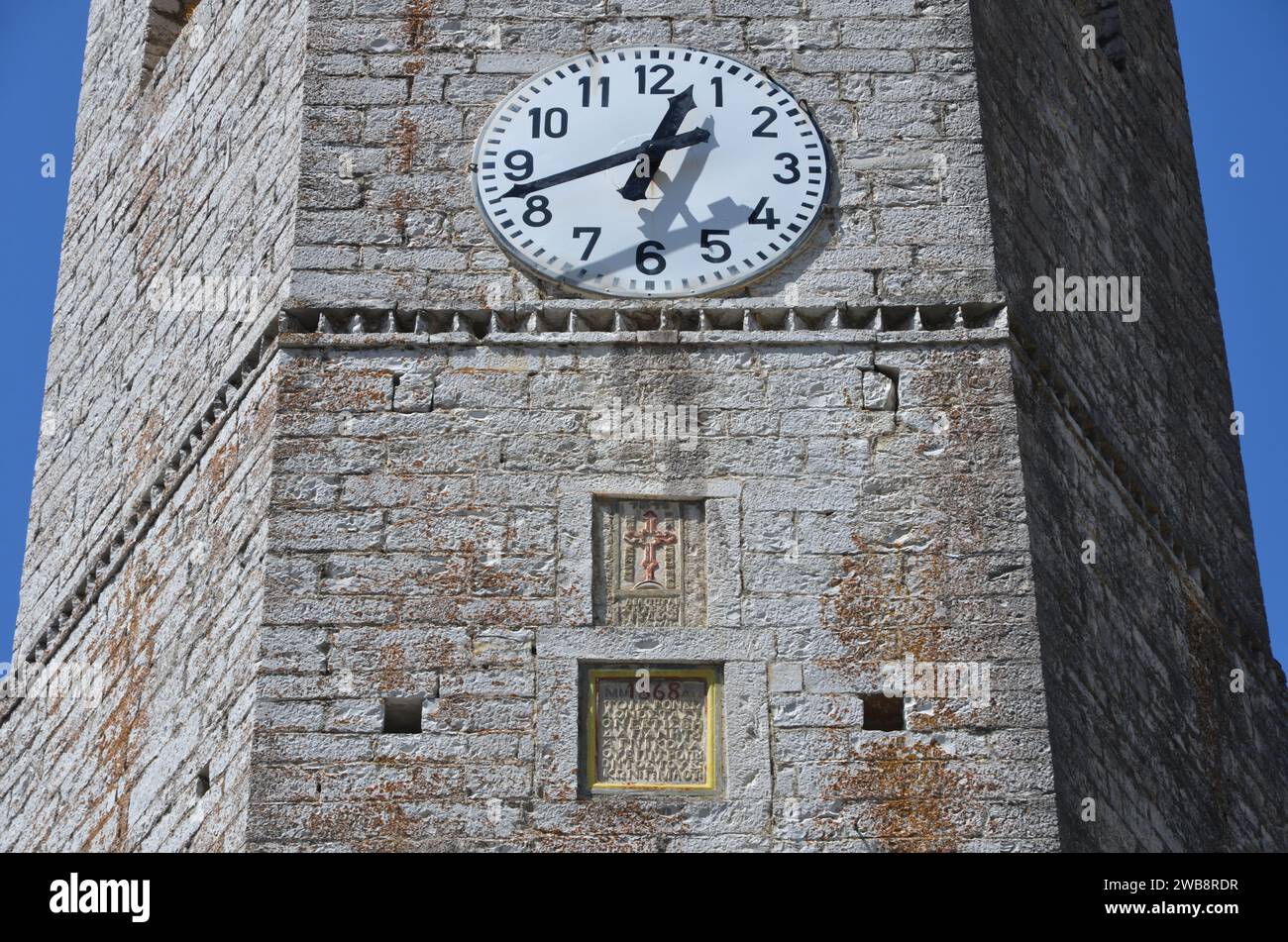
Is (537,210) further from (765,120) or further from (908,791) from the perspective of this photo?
(908,791)

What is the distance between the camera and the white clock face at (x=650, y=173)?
42.6 ft

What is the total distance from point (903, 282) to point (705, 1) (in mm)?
1714

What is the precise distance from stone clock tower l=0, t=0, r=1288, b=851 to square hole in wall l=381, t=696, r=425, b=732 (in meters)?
0.02

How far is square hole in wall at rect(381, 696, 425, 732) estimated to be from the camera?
38.7 ft

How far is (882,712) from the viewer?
1185 cm

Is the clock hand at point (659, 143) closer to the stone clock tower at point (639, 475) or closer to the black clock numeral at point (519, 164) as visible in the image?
the stone clock tower at point (639, 475)

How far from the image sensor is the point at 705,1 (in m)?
13.8

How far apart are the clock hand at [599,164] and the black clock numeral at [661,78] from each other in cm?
29

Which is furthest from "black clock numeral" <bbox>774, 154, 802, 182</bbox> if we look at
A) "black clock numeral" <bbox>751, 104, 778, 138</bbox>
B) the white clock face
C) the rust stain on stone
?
the rust stain on stone

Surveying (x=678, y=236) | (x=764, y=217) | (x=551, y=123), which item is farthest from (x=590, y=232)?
(x=764, y=217)

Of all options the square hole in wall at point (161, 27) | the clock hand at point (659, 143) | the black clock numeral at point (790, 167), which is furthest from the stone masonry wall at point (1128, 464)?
the square hole in wall at point (161, 27)

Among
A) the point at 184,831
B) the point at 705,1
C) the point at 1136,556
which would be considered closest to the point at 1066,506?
the point at 1136,556

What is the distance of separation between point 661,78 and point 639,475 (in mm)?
2052
